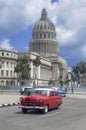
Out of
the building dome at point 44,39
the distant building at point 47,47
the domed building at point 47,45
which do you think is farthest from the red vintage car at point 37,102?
the building dome at point 44,39

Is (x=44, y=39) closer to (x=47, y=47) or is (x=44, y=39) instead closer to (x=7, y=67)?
(x=47, y=47)

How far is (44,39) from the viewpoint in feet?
591

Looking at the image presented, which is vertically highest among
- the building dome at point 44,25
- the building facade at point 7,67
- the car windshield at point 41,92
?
the building dome at point 44,25

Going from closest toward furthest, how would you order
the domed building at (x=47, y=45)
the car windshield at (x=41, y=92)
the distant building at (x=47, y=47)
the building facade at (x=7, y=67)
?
1. the car windshield at (x=41, y=92)
2. the building facade at (x=7, y=67)
3. the distant building at (x=47, y=47)
4. the domed building at (x=47, y=45)

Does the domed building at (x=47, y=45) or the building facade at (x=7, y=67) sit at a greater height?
the domed building at (x=47, y=45)

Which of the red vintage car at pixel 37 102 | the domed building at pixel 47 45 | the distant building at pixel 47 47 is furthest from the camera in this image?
the domed building at pixel 47 45

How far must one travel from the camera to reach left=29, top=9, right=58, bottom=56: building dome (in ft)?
591

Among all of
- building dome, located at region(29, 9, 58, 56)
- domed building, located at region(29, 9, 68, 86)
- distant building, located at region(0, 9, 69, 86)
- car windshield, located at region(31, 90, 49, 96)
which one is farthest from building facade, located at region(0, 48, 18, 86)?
car windshield, located at region(31, 90, 49, 96)

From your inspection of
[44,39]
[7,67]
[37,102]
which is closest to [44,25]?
[44,39]

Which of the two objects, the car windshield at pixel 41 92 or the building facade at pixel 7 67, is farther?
the building facade at pixel 7 67

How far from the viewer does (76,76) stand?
14688cm

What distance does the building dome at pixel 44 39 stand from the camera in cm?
18025

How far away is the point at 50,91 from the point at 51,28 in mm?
163576

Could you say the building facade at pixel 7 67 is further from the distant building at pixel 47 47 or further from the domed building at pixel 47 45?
the domed building at pixel 47 45
